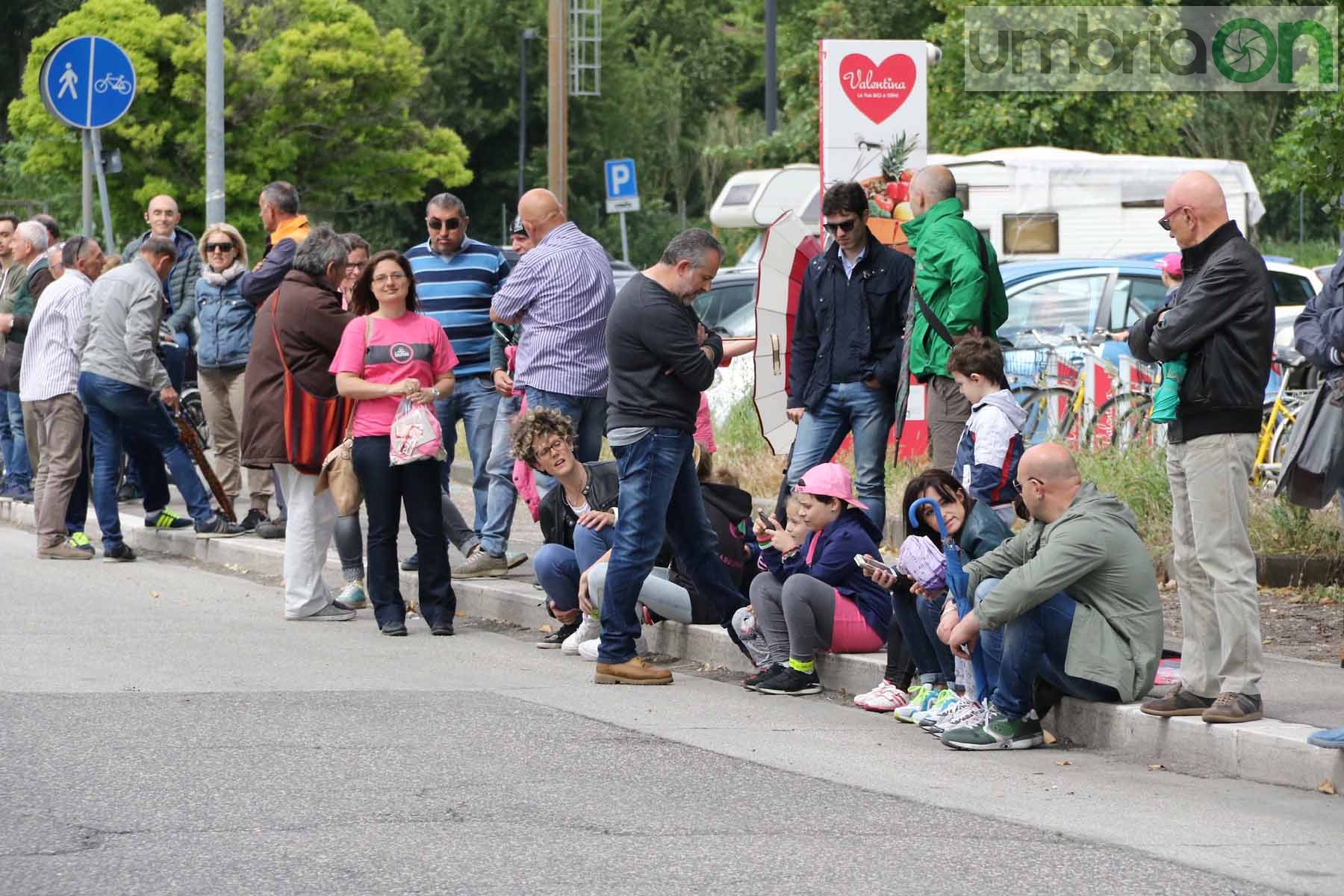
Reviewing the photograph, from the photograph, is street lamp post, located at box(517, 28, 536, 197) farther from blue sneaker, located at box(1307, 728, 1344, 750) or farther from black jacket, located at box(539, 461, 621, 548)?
blue sneaker, located at box(1307, 728, 1344, 750)

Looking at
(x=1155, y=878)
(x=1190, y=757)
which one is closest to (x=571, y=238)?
(x=1190, y=757)

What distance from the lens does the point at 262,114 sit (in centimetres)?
3903

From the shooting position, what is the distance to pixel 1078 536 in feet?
22.9

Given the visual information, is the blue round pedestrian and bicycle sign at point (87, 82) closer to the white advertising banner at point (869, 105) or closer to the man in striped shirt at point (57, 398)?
the man in striped shirt at point (57, 398)

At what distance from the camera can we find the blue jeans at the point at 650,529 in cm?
827

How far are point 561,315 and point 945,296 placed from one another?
196 cm

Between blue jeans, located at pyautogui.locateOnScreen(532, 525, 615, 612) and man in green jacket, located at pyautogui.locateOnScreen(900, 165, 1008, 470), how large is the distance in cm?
169

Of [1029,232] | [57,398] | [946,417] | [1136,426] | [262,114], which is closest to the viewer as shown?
Result: [946,417]

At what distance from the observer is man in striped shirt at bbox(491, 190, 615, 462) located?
32.7ft

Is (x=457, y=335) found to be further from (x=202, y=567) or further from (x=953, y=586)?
(x=953, y=586)

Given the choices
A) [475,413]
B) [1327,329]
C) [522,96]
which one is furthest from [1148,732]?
[522,96]

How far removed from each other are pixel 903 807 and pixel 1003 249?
58.7ft

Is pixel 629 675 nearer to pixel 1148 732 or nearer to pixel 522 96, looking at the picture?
pixel 1148 732

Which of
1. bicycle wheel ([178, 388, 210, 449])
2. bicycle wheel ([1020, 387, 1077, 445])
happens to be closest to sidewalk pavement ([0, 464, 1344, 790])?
bicycle wheel ([1020, 387, 1077, 445])
